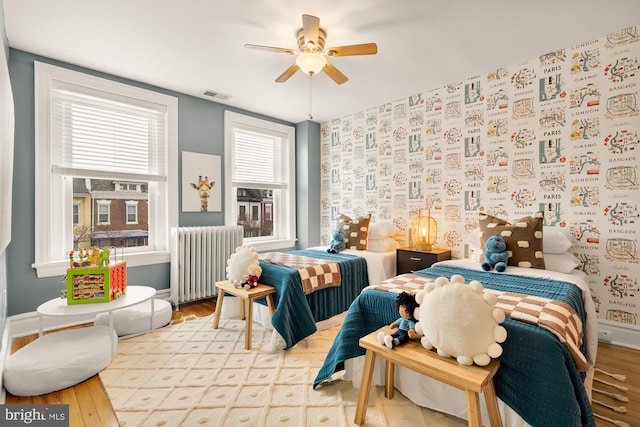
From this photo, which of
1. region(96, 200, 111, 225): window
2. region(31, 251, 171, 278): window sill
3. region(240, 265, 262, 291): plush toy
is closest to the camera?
region(240, 265, 262, 291): plush toy

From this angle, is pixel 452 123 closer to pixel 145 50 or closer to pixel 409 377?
pixel 409 377

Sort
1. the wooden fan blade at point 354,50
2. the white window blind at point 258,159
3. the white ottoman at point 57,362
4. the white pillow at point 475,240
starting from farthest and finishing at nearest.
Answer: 1. the white window blind at point 258,159
2. the white pillow at point 475,240
3. the wooden fan blade at point 354,50
4. the white ottoman at point 57,362

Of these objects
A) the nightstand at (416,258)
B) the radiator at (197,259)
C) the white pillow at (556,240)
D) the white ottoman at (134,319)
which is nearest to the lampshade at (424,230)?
the nightstand at (416,258)

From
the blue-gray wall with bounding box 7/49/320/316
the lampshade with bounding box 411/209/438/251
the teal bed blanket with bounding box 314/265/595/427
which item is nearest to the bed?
the lampshade with bounding box 411/209/438/251

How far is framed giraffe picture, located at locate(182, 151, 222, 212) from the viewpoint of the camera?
368 centimetres

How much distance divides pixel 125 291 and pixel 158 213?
1243 mm

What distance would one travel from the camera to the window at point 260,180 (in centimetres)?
417

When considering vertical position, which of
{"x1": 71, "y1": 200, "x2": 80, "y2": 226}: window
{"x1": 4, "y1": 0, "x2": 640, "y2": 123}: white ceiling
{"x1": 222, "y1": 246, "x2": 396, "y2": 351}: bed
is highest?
{"x1": 4, "y1": 0, "x2": 640, "y2": 123}: white ceiling

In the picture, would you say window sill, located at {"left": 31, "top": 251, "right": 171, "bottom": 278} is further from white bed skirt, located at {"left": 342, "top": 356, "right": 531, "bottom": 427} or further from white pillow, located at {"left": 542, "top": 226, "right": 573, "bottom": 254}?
white pillow, located at {"left": 542, "top": 226, "right": 573, "bottom": 254}

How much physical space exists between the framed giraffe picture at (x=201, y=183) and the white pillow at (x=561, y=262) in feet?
11.6

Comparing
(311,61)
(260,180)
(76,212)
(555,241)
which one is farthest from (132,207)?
(555,241)

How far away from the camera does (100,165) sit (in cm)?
311

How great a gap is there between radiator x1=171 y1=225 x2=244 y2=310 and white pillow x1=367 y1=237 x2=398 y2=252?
1.72 m

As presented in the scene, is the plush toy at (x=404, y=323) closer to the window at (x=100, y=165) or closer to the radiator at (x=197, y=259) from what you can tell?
the radiator at (x=197, y=259)
